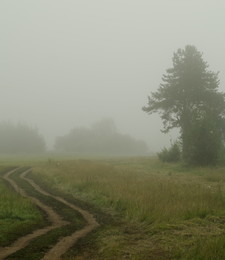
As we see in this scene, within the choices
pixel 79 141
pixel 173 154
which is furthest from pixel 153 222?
pixel 79 141

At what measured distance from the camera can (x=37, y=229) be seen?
14.6 meters

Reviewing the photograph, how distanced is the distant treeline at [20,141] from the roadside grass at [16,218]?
105 metres

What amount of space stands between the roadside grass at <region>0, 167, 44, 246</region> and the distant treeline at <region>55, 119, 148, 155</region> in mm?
113118

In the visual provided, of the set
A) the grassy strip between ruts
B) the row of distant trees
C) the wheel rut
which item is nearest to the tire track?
the wheel rut

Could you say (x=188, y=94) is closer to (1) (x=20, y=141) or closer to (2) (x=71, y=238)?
(2) (x=71, y=238)

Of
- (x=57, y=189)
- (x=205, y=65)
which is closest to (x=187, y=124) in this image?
(x=205, y=65)

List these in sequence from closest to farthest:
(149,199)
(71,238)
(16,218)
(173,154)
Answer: (71,238) < (16,218) < (149,199) < (173,154)

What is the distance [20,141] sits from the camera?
122m

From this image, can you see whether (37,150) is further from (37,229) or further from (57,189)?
(37,229)

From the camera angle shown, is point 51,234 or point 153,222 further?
point 153,222

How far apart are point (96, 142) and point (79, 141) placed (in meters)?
6.53

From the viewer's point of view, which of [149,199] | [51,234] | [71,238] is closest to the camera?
[71,238]

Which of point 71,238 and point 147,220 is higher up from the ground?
point 147,220

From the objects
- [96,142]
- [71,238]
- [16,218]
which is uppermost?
[96,142]
